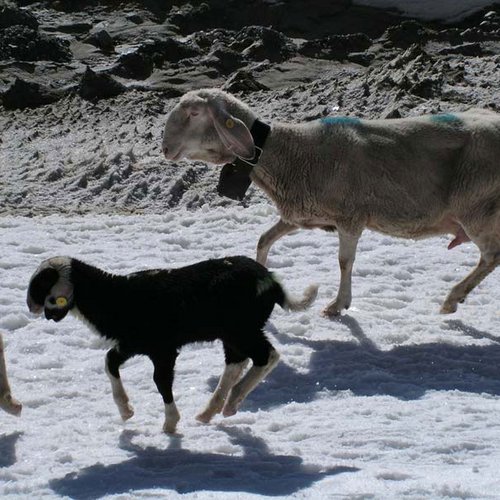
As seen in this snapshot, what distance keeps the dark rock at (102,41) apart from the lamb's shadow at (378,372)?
1273cm

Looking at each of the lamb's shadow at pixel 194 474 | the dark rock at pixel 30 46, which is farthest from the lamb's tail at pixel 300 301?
the dark rock at pixel 30 46

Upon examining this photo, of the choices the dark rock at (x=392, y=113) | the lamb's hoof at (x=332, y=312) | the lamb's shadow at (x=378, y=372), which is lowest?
the lamb's hoof at (x=332, y=312)

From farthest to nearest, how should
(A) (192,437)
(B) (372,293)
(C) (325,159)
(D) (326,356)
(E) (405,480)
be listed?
(B) (372,293)
(C) (325,159)
(D) (326,356)
(A) (192,437)
(E) (405,480)

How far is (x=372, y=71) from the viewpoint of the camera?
1538 centimetres

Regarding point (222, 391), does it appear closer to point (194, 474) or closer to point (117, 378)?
point (117, 378)

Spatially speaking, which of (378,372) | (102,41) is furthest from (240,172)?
(102,41)

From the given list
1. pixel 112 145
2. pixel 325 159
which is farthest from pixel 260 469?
pixel 112 145

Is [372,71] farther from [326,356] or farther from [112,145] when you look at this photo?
[326,356]

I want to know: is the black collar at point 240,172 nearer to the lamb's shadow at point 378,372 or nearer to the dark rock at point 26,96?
the lamb's shadow at point 378,372

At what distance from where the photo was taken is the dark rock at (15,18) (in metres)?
20.6

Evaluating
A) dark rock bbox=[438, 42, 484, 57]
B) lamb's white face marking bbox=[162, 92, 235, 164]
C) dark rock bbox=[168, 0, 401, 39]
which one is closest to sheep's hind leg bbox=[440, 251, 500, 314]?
lamb's white face marking bbox=[162, 92, 235, 164]

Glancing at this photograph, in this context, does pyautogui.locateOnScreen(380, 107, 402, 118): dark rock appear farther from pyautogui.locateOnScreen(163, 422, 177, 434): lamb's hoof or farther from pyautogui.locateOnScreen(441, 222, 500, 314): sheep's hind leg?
pyautogui.locateOnScreen(163, 422, 177, 434): lamb's hoof

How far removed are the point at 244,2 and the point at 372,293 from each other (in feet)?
45.7

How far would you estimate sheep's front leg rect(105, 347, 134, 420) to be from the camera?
6.39m
